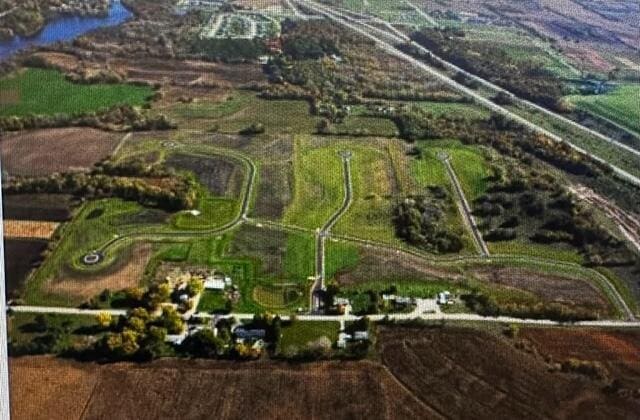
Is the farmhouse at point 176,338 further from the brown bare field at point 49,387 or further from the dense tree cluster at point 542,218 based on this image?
the dense tree cluster at point 542,218

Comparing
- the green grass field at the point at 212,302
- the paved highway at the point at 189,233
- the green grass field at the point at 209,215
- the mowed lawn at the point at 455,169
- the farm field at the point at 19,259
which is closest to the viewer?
the green grass field at the point at 212,302

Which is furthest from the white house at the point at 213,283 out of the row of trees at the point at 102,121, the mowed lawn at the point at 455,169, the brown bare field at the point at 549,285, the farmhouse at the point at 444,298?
the row of trees at the point at 102,121

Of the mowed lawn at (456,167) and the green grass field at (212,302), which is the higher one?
the mowed lawn at (456,167)

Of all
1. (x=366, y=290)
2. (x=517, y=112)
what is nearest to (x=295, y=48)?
(x=517, y=112)

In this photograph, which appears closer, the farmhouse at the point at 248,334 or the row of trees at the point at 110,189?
the farmhouse at the point at 248,334

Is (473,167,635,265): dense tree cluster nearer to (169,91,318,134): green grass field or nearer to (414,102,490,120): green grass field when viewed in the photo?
(414,102,490,120): green grass field

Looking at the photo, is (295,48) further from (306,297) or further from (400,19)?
(306,297)
